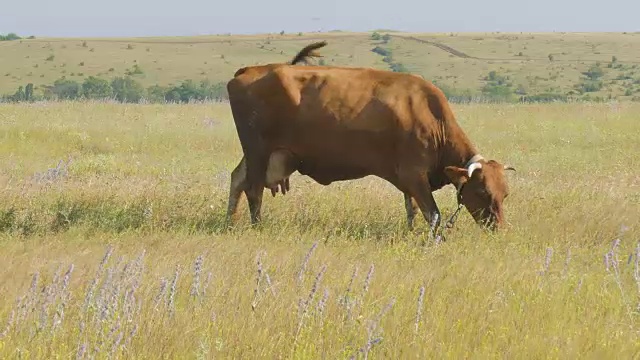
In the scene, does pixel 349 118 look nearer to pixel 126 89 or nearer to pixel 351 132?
pixel 351 132

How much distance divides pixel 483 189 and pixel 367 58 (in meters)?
99.5

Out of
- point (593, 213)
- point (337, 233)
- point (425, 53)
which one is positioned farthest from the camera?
point (425, 53)

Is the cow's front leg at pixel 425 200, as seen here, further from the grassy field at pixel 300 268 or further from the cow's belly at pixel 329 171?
the cow's belly at pixel 329 171

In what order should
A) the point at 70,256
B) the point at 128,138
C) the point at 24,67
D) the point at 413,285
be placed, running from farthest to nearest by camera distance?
1. the point at 24,67
2. the point at 128,138
3. the point at 70,256
4. the point at 413,285

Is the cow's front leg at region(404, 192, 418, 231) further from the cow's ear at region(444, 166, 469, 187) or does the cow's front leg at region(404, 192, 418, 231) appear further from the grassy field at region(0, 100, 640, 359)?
the cow's ear at region(444, 166, 469, 187)

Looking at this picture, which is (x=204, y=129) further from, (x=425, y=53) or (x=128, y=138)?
(x=425, y=53)

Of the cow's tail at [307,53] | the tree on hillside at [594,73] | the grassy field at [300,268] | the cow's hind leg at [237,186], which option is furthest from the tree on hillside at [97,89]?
the cow's hind leg at [237,186]

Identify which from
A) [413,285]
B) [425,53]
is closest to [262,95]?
[413,285]

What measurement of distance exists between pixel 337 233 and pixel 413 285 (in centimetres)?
291

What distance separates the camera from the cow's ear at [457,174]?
888 cm

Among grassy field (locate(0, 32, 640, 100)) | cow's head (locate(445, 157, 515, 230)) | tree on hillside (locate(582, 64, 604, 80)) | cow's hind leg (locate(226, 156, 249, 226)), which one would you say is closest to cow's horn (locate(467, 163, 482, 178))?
cow's head (locate(445, 157, 515, 230))

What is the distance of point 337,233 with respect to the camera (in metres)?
9.05

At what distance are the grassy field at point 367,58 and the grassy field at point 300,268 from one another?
61317mm

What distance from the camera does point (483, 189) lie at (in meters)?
8.95
